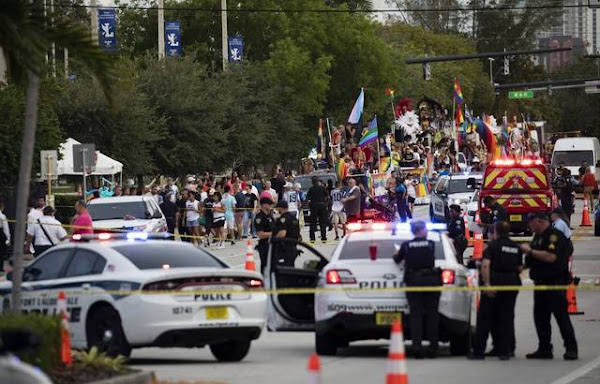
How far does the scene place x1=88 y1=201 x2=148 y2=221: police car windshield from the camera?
35969mm

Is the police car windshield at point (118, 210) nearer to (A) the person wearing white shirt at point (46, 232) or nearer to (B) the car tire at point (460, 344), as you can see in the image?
(A) the person wearing white shirt at point (46, 232)

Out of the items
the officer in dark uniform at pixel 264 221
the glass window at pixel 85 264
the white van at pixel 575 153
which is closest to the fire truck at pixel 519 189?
the officer in dark uniform at pixel 264 221

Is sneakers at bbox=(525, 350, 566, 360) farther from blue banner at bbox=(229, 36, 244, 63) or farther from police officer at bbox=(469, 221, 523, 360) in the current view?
blue banner at bbox=(229, 36, 244, 63)

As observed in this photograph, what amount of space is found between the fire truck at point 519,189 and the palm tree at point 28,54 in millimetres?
24083

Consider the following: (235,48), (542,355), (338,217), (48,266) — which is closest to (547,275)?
(542,355)

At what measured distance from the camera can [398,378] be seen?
10719mm

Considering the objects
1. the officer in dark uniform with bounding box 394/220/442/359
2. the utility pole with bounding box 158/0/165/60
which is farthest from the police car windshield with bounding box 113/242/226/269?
the utility pole with bounding box 158/0/165/60

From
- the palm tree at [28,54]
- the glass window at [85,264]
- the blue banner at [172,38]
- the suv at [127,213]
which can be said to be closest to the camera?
the palm tree at [28,54]

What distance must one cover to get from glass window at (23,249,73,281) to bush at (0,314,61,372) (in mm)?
3844

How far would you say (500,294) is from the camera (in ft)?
57.7

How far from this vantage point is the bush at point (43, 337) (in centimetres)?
1338

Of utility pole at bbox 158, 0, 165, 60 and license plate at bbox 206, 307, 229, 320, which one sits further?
utility pole at bbox 158, 0, 165, 60

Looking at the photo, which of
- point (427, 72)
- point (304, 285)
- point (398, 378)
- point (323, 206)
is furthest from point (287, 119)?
point (398, 378)

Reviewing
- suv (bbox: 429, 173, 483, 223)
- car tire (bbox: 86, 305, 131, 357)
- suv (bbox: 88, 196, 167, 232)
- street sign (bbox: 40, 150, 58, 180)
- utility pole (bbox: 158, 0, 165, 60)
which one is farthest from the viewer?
utility pole (bbox: 158, 0, 165, 60)
